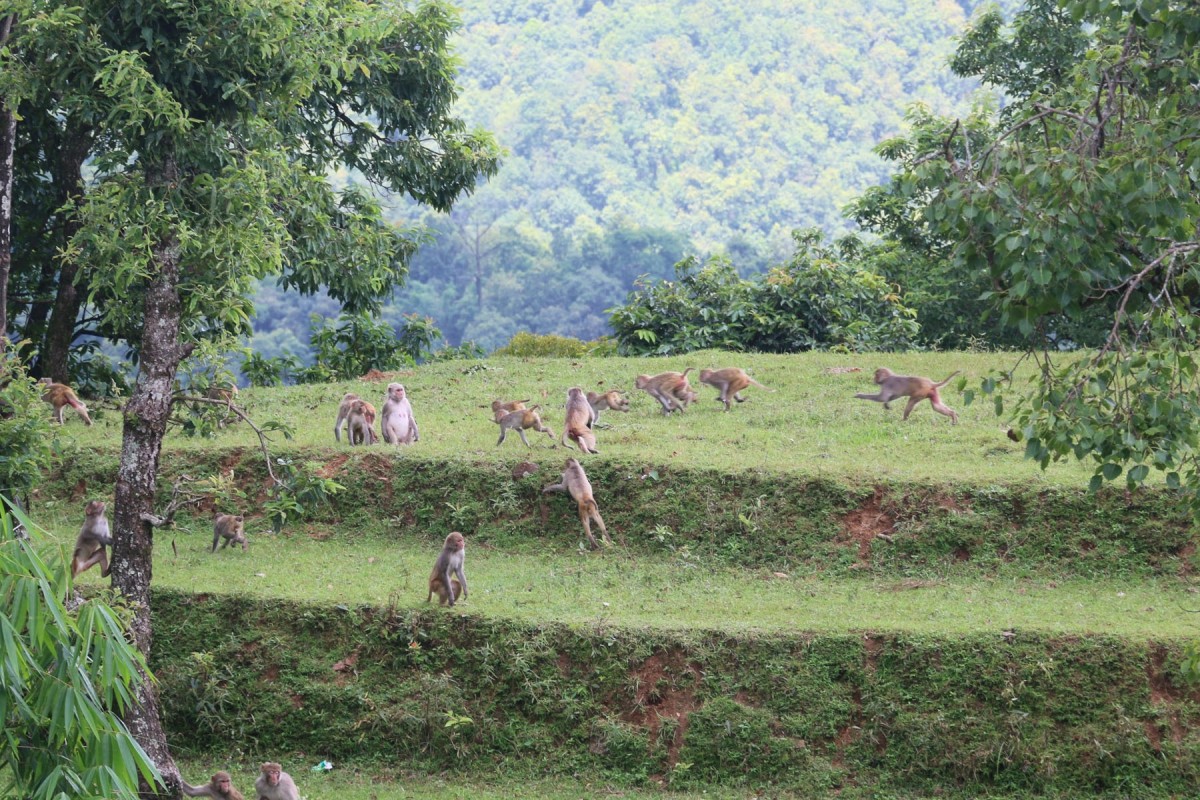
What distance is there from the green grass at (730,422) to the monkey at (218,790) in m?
6.54

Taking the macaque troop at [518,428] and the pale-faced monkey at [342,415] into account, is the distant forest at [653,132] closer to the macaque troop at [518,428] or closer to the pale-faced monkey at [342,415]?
the macaque troop at [518,428]

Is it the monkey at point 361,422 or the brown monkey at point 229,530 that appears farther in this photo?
the monkey at point 361,422

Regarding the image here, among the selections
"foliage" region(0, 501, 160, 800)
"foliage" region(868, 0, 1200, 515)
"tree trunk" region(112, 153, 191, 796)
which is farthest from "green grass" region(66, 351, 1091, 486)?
"foliage" region(0, 501, 160, 800)

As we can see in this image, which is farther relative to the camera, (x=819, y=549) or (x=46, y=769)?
(x=819, y=549)

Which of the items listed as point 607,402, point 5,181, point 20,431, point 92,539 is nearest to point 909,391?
point 607,402

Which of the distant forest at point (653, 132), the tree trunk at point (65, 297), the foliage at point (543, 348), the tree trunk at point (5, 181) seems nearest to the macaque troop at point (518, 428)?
the tree trunk at point (5, 181)

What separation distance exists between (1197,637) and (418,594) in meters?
7.34

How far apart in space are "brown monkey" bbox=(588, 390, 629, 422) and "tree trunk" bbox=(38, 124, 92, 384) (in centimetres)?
951

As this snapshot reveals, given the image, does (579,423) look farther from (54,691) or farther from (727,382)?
(54,691)

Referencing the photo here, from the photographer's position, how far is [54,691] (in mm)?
6938

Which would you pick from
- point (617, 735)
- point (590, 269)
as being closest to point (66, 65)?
point (617, 735)

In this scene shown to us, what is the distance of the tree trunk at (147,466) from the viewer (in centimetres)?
1088

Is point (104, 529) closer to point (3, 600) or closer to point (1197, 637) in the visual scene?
point (3, 600)

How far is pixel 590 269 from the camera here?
6088 centimetres
